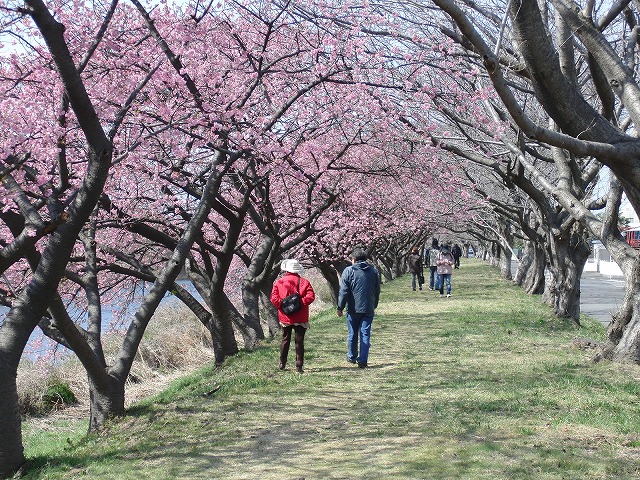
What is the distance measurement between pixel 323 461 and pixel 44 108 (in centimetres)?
553

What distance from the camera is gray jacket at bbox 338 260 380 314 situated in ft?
32.2

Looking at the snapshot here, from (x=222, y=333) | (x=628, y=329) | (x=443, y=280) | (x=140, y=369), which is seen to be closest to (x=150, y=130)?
(x=222, y=333)

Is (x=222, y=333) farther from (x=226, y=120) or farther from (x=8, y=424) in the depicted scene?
(x=8, y=424)

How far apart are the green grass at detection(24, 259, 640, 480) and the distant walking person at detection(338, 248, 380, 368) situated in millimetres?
345

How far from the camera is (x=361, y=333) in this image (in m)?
9.88

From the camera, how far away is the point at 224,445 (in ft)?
20.8

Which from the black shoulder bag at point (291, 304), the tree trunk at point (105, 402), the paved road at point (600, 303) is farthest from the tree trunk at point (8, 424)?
the paved road at point (600, 303)

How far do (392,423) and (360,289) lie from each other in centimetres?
337

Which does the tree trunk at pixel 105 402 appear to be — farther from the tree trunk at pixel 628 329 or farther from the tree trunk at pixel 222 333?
the tree trunk at pixel 628 329

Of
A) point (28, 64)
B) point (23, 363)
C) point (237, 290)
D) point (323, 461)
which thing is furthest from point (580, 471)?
point (237, 290)

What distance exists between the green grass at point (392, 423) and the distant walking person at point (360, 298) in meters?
0.34

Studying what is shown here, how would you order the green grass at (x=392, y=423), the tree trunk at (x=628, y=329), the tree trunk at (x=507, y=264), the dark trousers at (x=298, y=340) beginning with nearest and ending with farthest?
the green grass at (x=392, y=423) → the tree trunk at (x=628, y=329) → the dark trousers at (x=298, y=340) → the tree trunk at (x=507, y=264)

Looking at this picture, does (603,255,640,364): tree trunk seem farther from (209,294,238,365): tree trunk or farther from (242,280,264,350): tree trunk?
(242,280,264,350): tree trunk

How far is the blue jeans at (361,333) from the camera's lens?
32.2 ft
